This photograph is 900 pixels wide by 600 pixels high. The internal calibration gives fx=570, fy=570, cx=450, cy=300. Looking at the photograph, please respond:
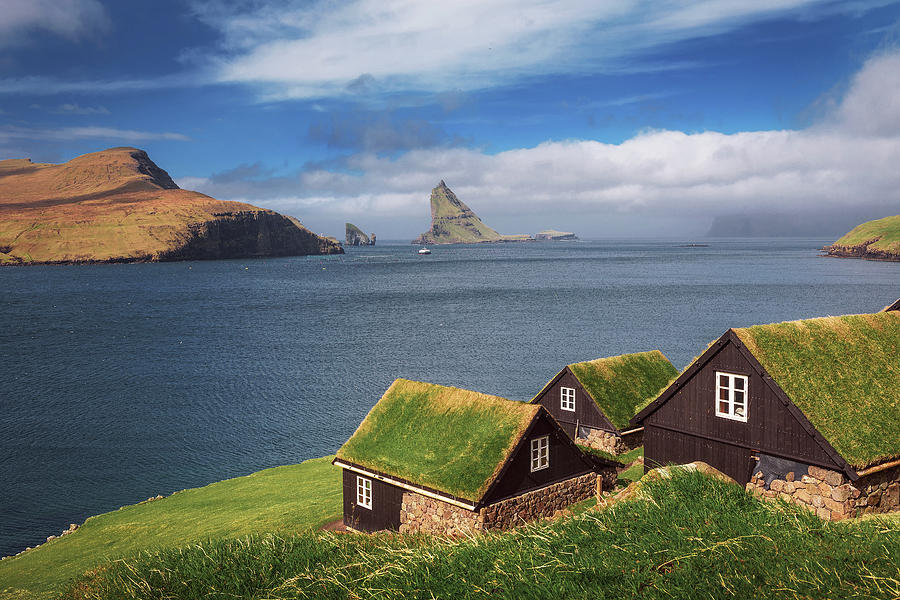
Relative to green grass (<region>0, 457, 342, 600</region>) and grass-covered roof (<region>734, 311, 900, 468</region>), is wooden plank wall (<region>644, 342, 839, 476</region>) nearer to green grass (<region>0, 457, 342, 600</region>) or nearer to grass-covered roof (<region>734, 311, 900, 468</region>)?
grass-covered roof (<region>734, 311, 900, 468</region>)

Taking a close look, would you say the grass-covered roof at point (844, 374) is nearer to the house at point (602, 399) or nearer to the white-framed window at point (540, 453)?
the white-framed window at point (540, 453)

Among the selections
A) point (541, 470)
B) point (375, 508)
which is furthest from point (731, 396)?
point (375, 508)

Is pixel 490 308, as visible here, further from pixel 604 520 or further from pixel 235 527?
pixel 604 520

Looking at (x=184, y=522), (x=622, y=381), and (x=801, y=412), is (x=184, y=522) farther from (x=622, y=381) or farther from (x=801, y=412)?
(x=801, y=412)

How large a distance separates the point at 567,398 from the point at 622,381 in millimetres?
4081

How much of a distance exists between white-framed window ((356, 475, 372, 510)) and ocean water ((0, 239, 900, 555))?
19.8 m

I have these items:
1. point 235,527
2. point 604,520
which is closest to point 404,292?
point 235,527

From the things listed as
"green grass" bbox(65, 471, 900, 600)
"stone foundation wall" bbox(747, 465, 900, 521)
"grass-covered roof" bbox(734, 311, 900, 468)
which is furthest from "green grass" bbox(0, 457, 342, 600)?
"grass-covered roof" bbox(734, 311, 900, 468)

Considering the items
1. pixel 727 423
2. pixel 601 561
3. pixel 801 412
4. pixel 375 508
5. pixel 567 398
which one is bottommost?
pixel 375 508

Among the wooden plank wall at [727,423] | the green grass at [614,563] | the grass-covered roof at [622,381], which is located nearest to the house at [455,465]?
the wooden plank wall at [727,423]

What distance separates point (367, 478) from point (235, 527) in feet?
27.8

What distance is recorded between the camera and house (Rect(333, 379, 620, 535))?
2369 cm

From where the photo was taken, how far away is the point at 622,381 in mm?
38562

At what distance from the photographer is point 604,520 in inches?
561
